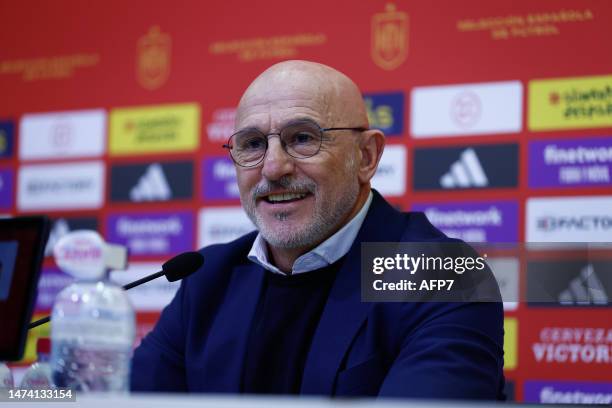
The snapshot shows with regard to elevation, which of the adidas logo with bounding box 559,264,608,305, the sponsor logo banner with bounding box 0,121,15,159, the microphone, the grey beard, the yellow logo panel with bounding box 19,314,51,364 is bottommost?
the yellow logo panel with bounding box 19,314,51,364

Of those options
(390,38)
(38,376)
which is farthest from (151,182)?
(38,376)

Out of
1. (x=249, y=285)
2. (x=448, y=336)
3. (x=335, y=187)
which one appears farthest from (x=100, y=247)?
(x=448, y=336)

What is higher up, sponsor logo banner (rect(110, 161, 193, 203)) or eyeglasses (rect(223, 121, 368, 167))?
eyeglasses (rect(223, 121, 368, 167))

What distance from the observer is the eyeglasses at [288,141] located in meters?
2.26

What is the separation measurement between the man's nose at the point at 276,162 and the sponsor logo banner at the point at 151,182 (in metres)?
1.72

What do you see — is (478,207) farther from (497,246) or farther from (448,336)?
(448,336)

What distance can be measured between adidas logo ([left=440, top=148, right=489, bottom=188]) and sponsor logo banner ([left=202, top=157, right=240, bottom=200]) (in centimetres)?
97

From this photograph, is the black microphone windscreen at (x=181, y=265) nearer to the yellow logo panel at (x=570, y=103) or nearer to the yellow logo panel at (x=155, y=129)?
the yellow logo panel at (x=570, y=103)

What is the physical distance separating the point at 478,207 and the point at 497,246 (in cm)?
25

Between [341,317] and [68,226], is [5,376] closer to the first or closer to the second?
[341,317]

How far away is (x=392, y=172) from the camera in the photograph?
11.6 ft

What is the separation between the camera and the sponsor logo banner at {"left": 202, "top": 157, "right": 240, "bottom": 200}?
3822 mm

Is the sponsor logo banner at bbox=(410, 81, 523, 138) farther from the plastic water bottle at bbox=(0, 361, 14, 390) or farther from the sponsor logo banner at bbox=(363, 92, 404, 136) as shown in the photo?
the plastic water bottle at bbox=(0, 361, 14, 390)

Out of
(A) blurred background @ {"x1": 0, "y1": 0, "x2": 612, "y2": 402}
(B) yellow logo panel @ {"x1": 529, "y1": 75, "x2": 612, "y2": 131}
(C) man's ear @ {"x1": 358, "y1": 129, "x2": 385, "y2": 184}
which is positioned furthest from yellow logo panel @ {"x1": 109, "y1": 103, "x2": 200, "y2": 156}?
(C) man's ear @ {"x1": 358, "y1": 129, "x2": 385, "y2": 184}
